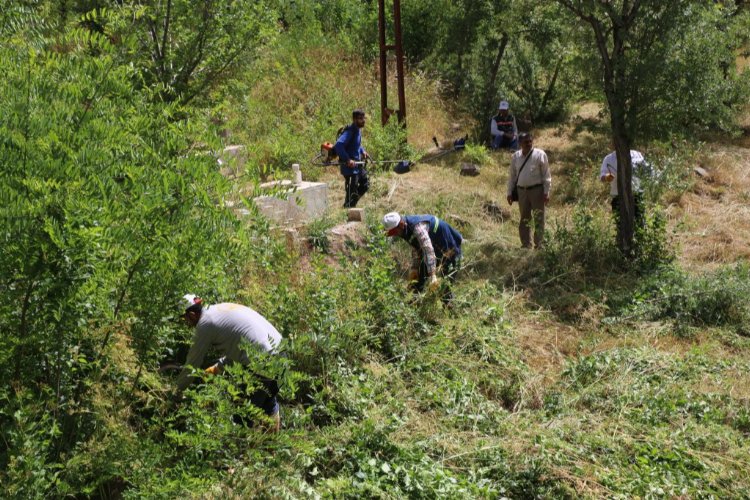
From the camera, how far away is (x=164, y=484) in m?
4.41

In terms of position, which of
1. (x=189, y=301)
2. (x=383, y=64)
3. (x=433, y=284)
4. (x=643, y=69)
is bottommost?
(x=433, y=284)

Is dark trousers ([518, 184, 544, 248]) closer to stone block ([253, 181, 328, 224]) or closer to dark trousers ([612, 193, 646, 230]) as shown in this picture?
dark trousers ([612, 193, 646, 230])

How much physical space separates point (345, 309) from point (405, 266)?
1.92m

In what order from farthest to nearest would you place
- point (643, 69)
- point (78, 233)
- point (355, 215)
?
point (355, 215)
point (643, 69)
point (78, 233)

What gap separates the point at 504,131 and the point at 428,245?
7975mm

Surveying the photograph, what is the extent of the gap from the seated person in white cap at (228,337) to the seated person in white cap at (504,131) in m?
10.1

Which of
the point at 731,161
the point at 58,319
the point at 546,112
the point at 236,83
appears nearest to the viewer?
the point at 58,319

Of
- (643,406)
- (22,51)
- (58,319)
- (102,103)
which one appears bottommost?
(643,406)

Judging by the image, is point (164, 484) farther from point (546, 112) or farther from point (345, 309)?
point (546, 112)

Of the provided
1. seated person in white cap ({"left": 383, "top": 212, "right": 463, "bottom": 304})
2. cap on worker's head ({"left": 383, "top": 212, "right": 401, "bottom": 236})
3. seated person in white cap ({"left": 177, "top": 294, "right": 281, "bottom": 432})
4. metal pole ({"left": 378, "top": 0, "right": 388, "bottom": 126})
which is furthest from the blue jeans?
seated person in white cap ({"left": 177, "top": 294, "right": 281, "bottom": 432})

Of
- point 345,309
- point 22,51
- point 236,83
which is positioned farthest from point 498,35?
point 22,51

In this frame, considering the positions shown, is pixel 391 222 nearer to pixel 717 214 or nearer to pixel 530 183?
pixel 530 183

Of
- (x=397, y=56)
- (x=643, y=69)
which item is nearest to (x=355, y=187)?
(x=643, y=69)

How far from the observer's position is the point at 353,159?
10.3 meters
